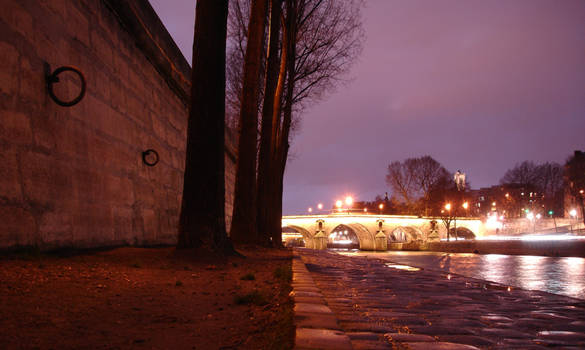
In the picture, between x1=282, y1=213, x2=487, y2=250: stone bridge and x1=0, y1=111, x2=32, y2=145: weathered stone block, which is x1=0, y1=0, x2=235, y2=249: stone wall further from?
x1=282, y1=213, x2=487, y2=250: stone bridge

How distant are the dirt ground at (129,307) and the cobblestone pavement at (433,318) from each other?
0.22 metres

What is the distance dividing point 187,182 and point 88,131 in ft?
4.62

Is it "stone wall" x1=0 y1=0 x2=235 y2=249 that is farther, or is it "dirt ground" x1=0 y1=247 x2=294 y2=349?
"stone wall" x1=0 y1=0 x2=235 y2=249

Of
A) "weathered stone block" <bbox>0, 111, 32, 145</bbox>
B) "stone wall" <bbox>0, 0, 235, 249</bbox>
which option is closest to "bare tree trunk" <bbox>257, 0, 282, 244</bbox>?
"stone wall" <bbox>0, 0, 235, 249</bbox>

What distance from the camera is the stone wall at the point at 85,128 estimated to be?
3715 mm

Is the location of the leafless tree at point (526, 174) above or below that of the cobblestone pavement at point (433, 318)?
above

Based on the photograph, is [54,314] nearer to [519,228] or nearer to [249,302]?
[249,302]

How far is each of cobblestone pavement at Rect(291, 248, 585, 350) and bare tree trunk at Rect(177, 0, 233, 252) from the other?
5.93ft

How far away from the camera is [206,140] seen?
5.73 meters

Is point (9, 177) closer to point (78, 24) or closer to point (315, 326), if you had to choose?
point (78, 24)

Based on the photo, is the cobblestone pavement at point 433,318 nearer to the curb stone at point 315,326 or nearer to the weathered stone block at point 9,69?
the curb stone at point 315,326

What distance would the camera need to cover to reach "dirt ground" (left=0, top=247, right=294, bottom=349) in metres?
2.18

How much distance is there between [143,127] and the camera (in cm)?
711

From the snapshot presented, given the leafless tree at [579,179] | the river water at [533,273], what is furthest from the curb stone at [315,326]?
the leafless tree at [579,179]
